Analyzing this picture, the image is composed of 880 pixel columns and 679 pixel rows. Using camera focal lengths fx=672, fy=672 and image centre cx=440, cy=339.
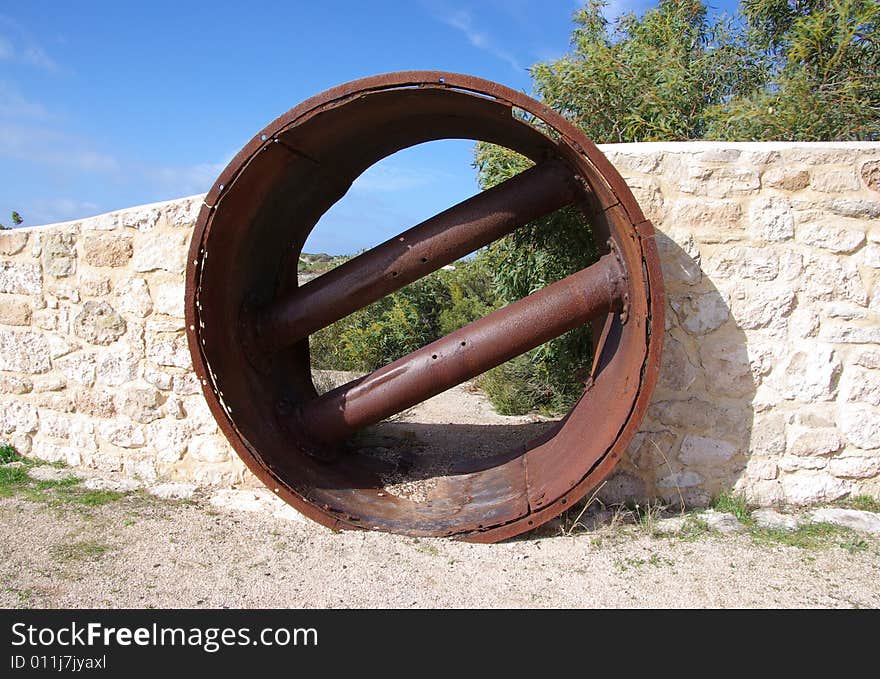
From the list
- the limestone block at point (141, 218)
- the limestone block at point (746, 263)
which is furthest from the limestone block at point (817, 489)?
the limestone block at point (141, 218)

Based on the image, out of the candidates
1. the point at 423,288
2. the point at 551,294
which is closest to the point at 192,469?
the point at 551,294

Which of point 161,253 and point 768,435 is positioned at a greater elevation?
point 161,253

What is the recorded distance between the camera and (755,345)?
322 centimetres

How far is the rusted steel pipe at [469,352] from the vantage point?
3.13m

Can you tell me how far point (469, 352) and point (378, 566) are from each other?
3.53 feet

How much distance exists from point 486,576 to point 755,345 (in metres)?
1.70

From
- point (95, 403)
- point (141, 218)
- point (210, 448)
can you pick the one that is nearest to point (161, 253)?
point (141, 218)

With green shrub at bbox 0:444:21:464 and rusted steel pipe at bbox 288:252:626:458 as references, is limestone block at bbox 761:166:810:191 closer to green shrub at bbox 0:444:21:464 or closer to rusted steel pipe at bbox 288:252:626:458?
rusted steel pipe at bbox 288:252:626:458

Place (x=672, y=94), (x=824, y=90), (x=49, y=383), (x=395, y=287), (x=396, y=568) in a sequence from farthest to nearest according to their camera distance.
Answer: (x=672, y=94) < (x=824, y=90) < (x=49, y=383) < (x=395, y=287) < (x=396, y=568)

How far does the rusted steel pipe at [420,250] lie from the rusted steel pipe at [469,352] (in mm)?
388

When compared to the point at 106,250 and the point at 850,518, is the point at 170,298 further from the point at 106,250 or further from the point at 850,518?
the point at 850,518

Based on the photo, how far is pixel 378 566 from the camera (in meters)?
2.77

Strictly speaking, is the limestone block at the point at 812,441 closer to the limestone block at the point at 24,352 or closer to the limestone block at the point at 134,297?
the limestone block at the point at 134,297

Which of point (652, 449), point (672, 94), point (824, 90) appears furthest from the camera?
point (672, 94)
